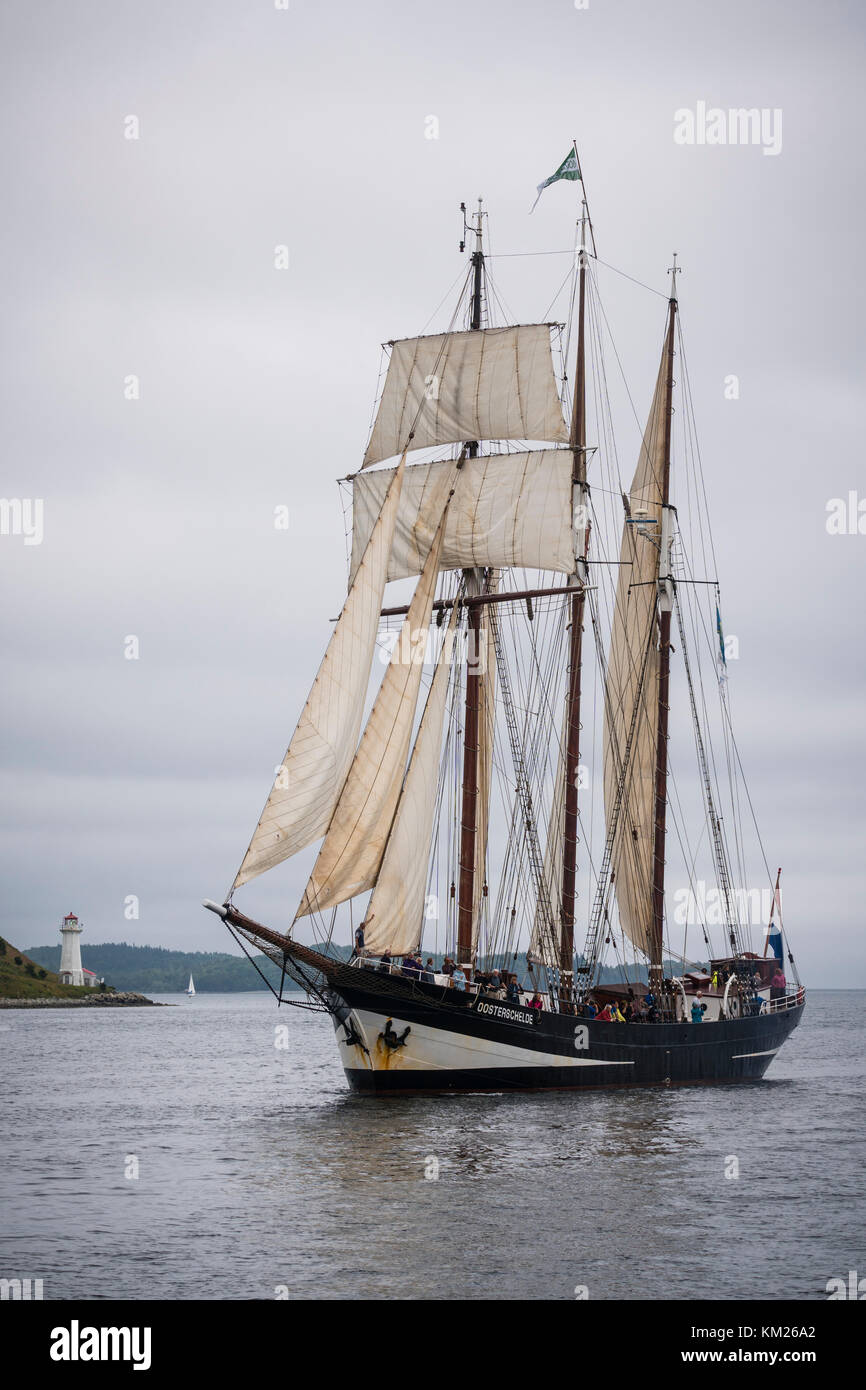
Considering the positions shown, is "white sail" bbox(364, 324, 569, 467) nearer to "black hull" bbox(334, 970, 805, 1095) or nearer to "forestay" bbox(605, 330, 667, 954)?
"forestay" bbox(605, 330, 667, 954)

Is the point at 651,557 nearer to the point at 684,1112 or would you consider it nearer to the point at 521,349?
the point at 521,349

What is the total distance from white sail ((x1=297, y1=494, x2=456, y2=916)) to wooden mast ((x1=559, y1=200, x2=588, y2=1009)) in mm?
11478

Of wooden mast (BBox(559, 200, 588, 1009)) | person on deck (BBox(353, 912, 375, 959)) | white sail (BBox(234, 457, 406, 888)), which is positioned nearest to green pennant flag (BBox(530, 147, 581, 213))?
wooden mast (BBox(559, 200, 588, 1009))

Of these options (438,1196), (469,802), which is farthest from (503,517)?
(438,1196)

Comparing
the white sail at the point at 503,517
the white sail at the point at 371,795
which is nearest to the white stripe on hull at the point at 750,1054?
the white sail at the point at 503,517

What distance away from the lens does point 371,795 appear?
47.6 m

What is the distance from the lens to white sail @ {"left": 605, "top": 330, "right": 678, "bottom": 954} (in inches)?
2564

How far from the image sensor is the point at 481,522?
2361 inches

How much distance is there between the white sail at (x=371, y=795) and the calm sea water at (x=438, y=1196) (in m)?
7.02

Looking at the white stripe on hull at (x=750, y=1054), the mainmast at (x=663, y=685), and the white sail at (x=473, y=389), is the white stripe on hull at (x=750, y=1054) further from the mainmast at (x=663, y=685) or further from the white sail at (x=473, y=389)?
the white sail at (x=473, y=389)

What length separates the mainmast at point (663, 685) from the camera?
63906 mm

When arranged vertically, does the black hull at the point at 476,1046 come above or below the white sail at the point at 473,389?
below
